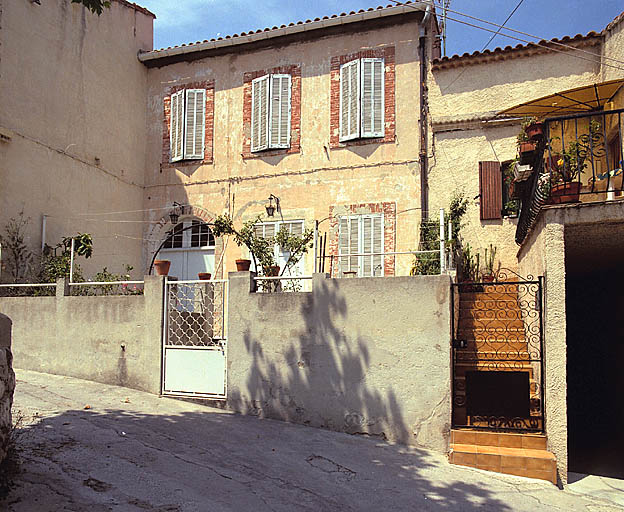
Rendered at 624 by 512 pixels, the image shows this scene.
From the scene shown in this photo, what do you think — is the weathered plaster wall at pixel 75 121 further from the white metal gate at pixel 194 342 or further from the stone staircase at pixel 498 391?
the stone staircase at pixel 498 391

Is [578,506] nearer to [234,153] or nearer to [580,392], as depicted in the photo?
[580,392]

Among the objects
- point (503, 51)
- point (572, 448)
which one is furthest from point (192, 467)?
point (503, 51)

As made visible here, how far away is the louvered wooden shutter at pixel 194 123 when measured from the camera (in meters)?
12.9

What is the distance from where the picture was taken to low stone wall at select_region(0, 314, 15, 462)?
4.23 meters

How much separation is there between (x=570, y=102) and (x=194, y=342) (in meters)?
7.74

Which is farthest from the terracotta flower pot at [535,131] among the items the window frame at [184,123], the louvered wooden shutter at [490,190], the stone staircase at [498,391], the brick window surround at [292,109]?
the window frame at [184,123]

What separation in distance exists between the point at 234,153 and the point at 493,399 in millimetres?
8053

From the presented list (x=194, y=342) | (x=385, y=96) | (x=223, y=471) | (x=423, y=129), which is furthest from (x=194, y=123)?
(x=223, y=471)

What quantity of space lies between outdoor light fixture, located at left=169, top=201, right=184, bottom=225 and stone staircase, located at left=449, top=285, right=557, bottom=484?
278 inches

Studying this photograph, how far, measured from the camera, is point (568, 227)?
636 centimetres

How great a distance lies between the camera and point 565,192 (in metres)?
6.39

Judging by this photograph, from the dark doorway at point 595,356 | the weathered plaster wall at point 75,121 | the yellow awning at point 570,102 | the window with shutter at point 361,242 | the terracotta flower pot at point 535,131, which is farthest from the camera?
the window with shutter at point 361,242

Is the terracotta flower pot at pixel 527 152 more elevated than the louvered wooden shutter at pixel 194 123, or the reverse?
the louvered wooden shutter at pixel 194 123

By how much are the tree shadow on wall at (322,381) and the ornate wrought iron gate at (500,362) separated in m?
0.81
